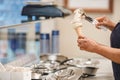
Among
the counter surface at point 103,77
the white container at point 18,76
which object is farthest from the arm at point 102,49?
the counter surface at point 103,77

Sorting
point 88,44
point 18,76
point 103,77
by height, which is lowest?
point 103,77

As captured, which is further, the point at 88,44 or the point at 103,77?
the point at 103,77

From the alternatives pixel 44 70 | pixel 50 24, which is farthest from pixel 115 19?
pixel 44 70

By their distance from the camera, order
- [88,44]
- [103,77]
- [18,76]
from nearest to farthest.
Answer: [18,76]
[88,44]
[103,77]

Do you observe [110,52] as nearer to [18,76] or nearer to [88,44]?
[88,44]

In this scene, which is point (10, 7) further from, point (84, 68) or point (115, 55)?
point (115, 55)

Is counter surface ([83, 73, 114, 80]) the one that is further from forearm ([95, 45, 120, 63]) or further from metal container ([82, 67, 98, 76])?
forearm ([95, 45, 120, 63])

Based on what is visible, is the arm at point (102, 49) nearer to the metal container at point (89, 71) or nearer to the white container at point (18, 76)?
the white container at point (18, 76)

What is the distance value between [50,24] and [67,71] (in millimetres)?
1264

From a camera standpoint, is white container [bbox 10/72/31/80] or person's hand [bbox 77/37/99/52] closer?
white container [bbox 10/72/31/80]

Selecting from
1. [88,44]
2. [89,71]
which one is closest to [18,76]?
[88,44]

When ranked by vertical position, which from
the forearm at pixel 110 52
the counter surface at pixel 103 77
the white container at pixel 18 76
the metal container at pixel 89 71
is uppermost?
the forearm at pixel 110 52

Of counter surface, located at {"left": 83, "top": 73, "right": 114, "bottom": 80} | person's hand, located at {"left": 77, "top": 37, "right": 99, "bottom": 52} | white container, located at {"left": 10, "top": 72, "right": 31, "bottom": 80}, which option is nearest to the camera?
white container, located at {"left": 10, "top": 72, "right": 31, "bottom": 80}

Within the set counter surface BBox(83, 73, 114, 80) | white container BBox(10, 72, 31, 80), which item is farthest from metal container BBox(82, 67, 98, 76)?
white container BBox(10, 72, 31, 80)
